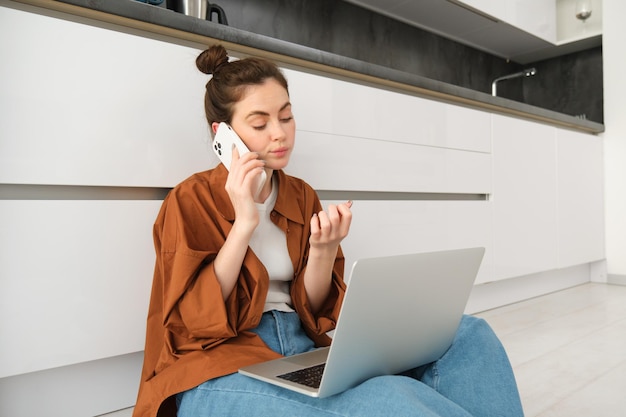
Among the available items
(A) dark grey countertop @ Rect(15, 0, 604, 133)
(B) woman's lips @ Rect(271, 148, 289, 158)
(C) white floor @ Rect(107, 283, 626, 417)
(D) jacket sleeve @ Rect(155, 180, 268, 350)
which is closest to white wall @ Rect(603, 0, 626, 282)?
(C) white floor @ Rect(107, 283, 626, 417)

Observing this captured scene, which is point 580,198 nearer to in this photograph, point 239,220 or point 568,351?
point 568,351

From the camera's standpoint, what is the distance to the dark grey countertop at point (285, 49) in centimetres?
114

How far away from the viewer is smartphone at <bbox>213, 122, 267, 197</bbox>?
981 millimetres

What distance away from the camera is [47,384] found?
118cm

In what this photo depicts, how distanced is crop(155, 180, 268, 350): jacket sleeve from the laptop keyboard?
14 centimetres

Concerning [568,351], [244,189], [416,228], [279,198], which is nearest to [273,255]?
[279,198]

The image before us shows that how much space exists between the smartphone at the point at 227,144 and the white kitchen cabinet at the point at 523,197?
1.70m

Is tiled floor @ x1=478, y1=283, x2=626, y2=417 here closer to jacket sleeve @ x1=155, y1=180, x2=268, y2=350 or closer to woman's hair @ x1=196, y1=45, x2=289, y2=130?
jacket sleeve @ x1=155, y1=180, x2=268, y2=350

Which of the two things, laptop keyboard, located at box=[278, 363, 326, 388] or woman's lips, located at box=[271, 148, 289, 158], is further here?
woman's lips, located at box=[271, 148, 289, 158]

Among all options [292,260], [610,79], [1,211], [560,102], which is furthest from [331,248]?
[560,102]

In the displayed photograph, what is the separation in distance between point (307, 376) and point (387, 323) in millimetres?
153

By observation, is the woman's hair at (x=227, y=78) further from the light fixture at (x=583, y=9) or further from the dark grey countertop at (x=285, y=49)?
the light fixture at (x=583, y=9)

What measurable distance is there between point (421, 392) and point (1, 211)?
88 cm

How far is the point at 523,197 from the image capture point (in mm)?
2584
